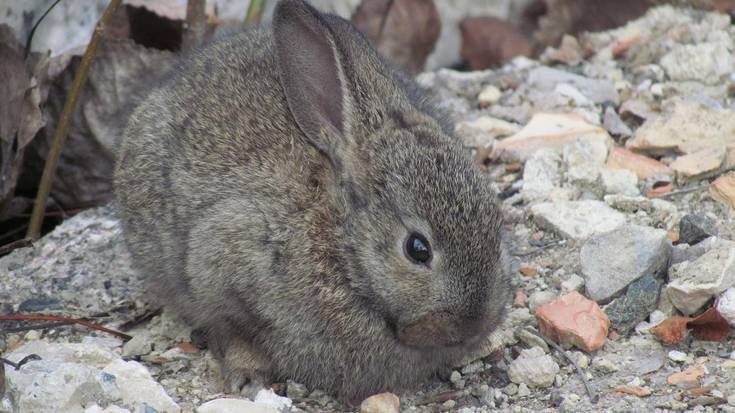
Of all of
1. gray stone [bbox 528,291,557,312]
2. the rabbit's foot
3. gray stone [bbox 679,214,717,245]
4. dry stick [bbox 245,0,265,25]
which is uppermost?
dry stick [bbox 245,0,265,25]

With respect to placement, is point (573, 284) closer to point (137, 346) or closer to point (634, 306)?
point (634, 306)

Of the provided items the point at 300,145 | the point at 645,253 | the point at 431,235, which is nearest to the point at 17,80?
the point at 300,145

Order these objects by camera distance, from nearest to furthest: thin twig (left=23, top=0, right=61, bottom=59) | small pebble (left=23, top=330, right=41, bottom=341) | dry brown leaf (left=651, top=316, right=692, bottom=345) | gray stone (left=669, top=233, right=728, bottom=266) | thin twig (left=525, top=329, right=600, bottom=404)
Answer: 1. thin twig (left=525, top=329, right=600, bottom=404)
2. dry brown leaf (left=651, top=316, right=692, bottom=345)
3. gray stone (left=669, top=233, right=728, bottom=266)
4. small pebble (left=23, top=330, right=41, bottom=341)
5. thin twig (left=23, top=0, right=61, bottom=59)

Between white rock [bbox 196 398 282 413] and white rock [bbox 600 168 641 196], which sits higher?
white rock [bbox 600 168 641 196]

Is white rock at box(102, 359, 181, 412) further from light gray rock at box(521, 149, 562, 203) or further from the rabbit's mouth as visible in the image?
light gray rock at box(521, 149, 562, 203)

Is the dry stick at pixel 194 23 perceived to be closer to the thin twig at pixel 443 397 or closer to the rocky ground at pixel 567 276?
Answer: the rocky ground at pixel 567 276

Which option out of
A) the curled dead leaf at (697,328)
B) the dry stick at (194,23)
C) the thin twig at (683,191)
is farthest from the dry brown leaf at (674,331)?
the dry stick at (194,23)

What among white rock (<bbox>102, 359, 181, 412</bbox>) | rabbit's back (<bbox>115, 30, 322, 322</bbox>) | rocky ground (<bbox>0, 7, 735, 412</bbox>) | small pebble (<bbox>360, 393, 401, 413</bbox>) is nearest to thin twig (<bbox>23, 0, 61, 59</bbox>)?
rocky ground (<bbox>0, 7, 735, 412</bbox>)
